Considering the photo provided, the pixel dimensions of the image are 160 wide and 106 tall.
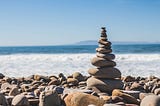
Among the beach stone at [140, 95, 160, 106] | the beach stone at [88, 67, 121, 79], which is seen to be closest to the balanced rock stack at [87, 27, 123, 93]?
the beach stone at [88, 67, 121, 79]

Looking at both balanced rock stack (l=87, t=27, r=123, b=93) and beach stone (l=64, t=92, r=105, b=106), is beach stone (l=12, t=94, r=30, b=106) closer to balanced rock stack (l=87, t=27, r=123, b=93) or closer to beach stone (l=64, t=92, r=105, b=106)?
beach stone (l=64, t=92, r=105, b=106)

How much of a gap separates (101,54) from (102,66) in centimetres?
28

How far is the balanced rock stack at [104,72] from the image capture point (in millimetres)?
7723

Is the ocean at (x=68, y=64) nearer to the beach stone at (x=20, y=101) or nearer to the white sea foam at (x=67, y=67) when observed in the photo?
the white sea foam at (x=67, y=67)

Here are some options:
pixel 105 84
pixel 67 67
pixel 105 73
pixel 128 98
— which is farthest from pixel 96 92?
pixel 67 67

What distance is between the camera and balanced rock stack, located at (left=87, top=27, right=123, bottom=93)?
25.3ft

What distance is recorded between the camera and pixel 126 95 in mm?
6410

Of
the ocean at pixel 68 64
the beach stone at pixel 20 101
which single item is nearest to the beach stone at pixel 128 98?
the beach stone at pixel 20 101

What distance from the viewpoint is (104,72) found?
7.77 m

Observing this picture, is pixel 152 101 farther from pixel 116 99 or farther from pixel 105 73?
pixel 105 73

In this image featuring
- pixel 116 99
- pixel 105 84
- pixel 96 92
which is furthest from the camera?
pixel 105 84

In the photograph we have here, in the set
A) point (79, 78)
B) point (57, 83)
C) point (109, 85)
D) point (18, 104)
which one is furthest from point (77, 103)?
point (79, 78)

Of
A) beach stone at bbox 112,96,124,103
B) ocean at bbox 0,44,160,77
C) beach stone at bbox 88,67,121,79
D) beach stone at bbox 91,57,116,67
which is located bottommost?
ocean at bbox 0,44,160,77

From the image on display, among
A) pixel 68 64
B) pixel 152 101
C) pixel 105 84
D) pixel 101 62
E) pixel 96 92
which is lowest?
pixel 68 64
